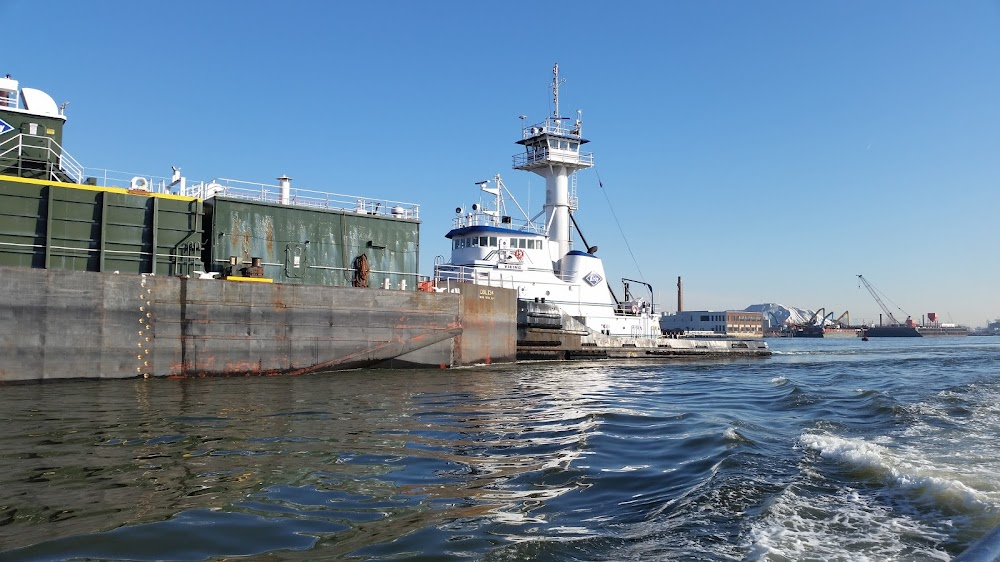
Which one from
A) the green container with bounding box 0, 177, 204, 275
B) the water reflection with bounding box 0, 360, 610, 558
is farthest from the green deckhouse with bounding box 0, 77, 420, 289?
the water reflection with bounding box 0, 360, 610, 558

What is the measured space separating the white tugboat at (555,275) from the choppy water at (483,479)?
1465 cm

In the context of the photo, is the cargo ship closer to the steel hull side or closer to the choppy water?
the steel hull side

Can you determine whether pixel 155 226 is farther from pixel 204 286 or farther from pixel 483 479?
pixel 483 479

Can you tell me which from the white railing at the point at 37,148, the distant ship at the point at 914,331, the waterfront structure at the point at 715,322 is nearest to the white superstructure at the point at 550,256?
the white railing at the point at 37,148

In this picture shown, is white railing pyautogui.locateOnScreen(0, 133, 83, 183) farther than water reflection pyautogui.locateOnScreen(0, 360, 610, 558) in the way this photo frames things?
Yes

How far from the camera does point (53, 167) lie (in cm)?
2003

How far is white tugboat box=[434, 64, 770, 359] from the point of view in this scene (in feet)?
95.8

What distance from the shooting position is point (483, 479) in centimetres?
723

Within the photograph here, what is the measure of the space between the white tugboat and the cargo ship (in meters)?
1.48

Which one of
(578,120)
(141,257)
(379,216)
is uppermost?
(578,120)

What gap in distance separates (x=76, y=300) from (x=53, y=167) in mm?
5512

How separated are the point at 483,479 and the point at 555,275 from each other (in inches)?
1029

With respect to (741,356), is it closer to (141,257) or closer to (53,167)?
(141,257)

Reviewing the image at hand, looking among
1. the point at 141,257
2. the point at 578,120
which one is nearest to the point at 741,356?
the point at 578,120
